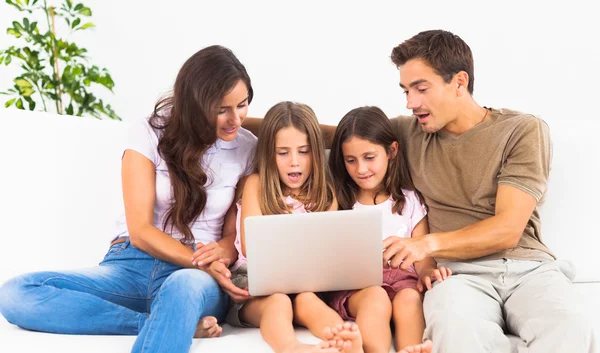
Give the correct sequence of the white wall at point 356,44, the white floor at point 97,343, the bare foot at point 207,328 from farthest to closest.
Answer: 1. the white wall at point 356,44
2. the bare foot at point 207,328
3. the white floor at point 97,343

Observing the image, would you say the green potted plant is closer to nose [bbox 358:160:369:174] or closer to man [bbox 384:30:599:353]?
nose [bbox 358:160:369:174]

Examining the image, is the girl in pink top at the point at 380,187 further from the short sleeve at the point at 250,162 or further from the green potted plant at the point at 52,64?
the green potted plant at the point at 52,64

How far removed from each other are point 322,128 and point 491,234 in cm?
69

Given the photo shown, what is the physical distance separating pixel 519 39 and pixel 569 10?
0.85ft

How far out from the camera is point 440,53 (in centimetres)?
215

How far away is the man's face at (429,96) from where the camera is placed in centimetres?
214

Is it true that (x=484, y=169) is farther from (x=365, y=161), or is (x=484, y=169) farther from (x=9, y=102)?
(x=9, y=102)

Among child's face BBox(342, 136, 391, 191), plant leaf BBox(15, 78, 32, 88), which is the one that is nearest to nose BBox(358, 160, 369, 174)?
child's face BBox(342, 136, 391, 191)

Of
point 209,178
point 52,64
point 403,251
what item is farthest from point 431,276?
point 52,64

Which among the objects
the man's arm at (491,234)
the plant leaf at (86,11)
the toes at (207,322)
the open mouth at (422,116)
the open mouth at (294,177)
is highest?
the plant leaf at (86,11)

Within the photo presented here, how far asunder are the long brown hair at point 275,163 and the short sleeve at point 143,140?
1.04ft

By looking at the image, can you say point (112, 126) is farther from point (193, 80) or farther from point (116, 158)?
point (193, 80)

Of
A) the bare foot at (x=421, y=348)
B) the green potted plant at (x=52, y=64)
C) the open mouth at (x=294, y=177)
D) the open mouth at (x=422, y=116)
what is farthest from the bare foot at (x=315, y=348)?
the green potted plant at (x=52, y=64)

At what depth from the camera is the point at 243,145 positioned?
7.45 ft
